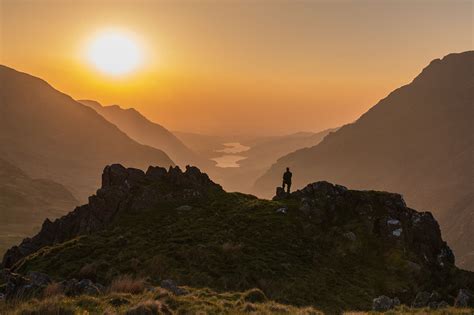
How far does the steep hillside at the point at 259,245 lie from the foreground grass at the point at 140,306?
7496 mm

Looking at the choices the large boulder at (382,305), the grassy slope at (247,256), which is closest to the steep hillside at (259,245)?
the grassy slope at (247,256)

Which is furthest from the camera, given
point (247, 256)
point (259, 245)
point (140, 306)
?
point (259, 245)

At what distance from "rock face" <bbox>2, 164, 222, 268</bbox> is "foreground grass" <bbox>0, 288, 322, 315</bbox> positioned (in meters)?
24.0

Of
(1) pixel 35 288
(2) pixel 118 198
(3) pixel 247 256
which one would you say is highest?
(2) pixel 118 198

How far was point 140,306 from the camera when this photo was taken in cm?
1814

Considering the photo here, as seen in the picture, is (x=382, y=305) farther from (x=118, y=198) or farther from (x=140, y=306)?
(x=118, y=198)

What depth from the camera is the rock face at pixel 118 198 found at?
Answer: 47.5 metres

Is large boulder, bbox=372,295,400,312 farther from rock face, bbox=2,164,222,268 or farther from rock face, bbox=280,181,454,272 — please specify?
rock face, bbox=2,164,222,268

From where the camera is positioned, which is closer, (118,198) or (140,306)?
(140,306)

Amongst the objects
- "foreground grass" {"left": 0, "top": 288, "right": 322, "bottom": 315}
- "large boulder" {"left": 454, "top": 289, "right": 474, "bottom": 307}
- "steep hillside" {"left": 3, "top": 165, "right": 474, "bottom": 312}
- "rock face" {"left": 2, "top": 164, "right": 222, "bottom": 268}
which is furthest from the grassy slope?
"foreground grass" {"left": 0, "top": 288, "right": 322, "bottom": 315}

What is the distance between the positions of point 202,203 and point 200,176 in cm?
705

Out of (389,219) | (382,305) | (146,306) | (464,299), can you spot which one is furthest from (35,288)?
(389,219)

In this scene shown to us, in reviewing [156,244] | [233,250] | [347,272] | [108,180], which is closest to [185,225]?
[156,244]

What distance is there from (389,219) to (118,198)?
29.3 metres
